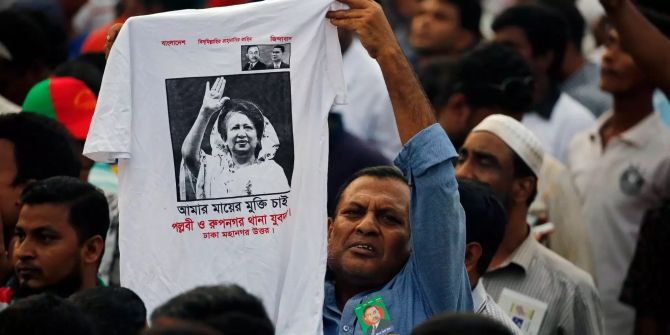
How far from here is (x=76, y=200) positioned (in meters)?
6.00

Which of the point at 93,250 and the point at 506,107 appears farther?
the point at 506,107

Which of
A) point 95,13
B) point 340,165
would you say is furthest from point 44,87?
point 95,13

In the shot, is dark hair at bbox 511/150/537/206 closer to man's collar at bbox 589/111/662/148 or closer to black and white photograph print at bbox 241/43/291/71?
man's collar at bbox 589/111/662/148

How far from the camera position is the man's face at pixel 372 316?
5.36m

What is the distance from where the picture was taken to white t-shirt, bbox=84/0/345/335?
5324 millimetres

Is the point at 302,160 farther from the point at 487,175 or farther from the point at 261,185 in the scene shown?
the point at 487,175

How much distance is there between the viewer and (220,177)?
5367 millimetres

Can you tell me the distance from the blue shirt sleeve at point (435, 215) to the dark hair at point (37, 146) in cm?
198

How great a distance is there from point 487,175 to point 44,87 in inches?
88.9

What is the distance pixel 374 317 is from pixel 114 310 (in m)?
0.97

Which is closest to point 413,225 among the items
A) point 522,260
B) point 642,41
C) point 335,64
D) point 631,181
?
point 335,64

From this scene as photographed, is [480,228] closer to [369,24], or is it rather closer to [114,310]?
[369,24]

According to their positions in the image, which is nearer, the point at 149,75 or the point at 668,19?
the point at 149,75

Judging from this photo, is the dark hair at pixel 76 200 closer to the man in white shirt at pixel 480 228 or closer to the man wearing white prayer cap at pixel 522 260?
the man in white shirt at pixel 480 228
